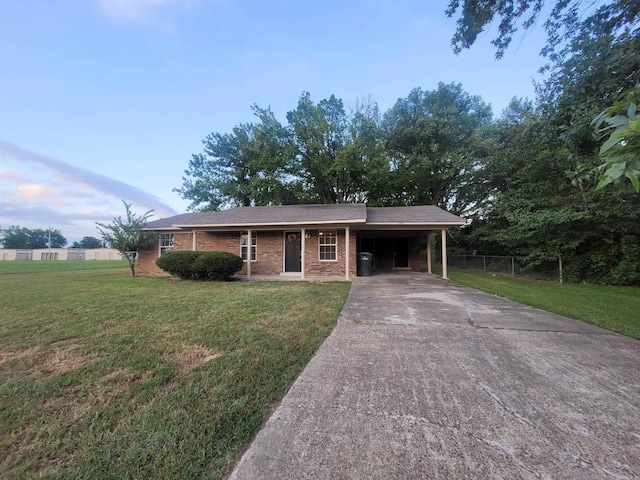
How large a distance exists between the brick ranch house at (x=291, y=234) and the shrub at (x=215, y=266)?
1158 mm

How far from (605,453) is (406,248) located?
13987 millimetres

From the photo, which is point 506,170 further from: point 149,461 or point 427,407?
point 149,461

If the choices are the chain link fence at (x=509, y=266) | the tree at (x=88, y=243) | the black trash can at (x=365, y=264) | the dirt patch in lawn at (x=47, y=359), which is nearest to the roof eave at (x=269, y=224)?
the black trash can at (x=365, y=264)

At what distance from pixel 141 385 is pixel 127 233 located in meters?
11.7

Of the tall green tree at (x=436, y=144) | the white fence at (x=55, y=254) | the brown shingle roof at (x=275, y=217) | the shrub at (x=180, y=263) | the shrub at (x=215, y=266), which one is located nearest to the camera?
the shrub at (x=215, y=266)

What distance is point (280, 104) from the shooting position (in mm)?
20141

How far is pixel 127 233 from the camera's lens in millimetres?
11523

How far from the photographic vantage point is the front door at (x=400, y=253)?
15117 millimetres

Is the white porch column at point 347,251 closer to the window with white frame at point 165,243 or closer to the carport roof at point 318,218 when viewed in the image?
the carport roof at point 318,218

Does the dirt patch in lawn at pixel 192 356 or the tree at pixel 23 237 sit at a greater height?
the tree at pixel 23 237

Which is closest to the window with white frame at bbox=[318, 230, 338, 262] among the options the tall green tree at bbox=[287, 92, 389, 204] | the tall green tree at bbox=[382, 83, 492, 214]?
the tall green tree at bbox=[287, 92, 389, 204]

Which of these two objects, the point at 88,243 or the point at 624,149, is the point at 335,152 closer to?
the point at 624,149

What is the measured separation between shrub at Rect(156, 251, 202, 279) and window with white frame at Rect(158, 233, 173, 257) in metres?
2.96

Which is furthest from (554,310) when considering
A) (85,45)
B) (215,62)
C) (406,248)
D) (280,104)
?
(280,104)
